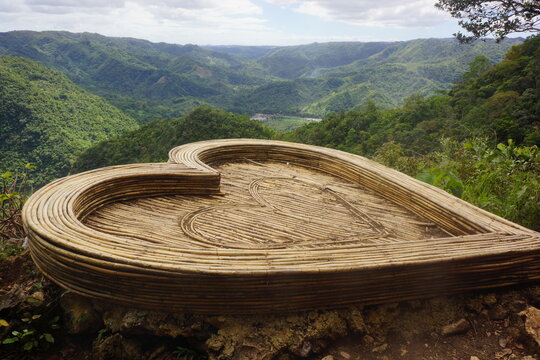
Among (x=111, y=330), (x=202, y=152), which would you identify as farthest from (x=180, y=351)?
(x=202, y=152)

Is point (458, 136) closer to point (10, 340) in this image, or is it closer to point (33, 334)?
point (33, 334)

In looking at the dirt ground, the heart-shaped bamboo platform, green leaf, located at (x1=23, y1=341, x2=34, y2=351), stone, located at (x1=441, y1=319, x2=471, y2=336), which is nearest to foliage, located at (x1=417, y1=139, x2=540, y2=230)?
the heart-shaped bamboo platform

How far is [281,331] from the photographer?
283cm

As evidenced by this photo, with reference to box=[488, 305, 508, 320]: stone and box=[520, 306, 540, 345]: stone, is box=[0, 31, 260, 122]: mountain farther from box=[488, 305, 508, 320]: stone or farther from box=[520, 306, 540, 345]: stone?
box=[520, 306, 540, 345]: stone

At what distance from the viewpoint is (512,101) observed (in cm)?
1304

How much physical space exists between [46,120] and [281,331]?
44.7 metres

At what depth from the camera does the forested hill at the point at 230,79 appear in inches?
3039

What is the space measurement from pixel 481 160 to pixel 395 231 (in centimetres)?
295

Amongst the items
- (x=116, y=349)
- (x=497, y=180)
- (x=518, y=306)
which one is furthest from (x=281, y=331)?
(x=497, y=180)

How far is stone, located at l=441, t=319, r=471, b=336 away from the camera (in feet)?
9.82

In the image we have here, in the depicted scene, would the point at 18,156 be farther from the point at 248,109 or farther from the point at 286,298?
the point at 248,109

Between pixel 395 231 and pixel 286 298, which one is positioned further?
pixel 395 231

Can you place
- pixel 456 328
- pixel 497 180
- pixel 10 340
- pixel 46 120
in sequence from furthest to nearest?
pixel 46 120 → pixel 497 180 → pixel 456 328 → pixel 10 340

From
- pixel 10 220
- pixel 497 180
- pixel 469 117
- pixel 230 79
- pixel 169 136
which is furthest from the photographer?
pixel 230 79
